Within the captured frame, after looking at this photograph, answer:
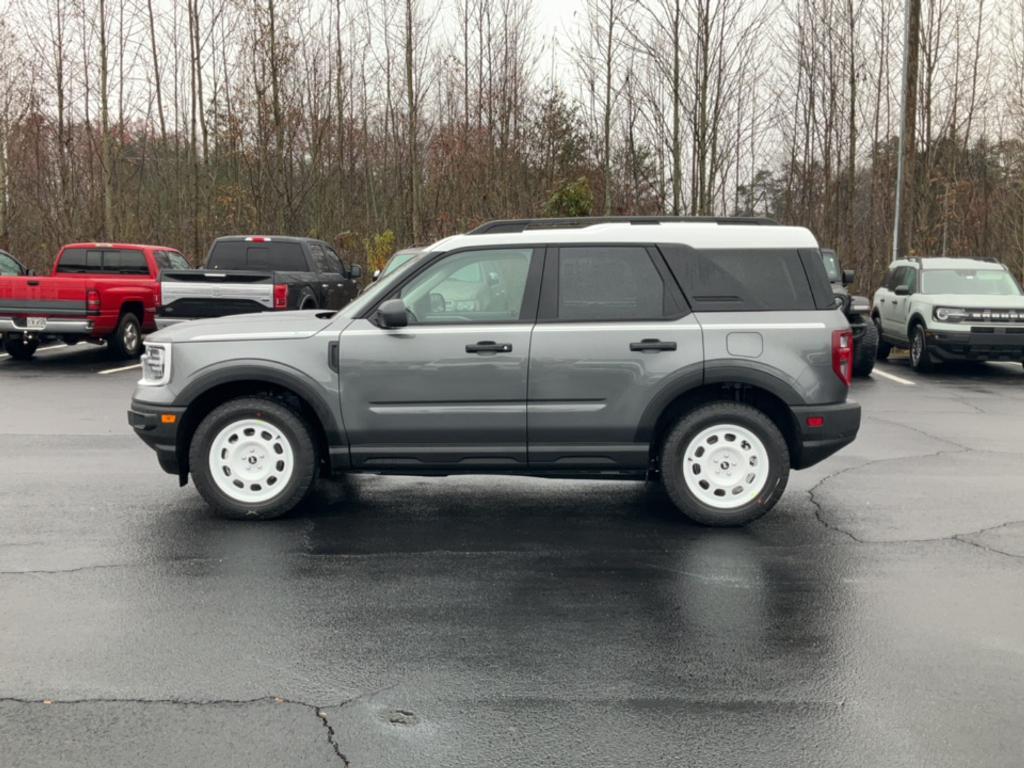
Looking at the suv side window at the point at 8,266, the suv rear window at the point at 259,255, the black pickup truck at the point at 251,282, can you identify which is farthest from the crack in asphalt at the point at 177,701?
the suv side window at the point at 8,266

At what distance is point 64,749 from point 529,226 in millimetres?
4676

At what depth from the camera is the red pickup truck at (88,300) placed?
16.2 meters

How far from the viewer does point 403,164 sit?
3503 centimetres

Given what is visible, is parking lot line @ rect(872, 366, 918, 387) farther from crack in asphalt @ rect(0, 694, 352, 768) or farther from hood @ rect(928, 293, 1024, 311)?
crack in asphalt @ rect(0, 694, 352, 768)

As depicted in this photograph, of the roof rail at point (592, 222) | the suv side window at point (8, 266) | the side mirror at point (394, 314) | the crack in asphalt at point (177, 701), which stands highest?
the suv side window at point (8, 266)

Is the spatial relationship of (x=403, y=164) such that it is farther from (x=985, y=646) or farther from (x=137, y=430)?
(x=985, y=646)

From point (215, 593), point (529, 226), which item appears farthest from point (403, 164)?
point (215, 593)

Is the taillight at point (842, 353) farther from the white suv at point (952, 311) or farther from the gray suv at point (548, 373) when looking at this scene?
the white suv at point (952, 311)

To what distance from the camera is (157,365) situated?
6898 millimetres

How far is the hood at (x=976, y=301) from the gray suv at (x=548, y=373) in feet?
Answer: 34.3

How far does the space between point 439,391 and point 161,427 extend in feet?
5.92

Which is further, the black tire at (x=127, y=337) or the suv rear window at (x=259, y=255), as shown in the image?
the suv rear window at (x=259, y=255)

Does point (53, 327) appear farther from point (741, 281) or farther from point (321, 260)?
point (741, 281)

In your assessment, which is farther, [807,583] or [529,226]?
[529,226]
